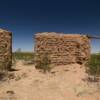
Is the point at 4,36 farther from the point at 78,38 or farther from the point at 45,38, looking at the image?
the point at 78,38

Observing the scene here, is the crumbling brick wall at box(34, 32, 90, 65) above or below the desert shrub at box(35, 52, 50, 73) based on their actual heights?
above

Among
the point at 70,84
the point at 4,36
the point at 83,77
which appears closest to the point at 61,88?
the point at 70,84

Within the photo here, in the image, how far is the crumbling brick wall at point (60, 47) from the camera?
12930 mm

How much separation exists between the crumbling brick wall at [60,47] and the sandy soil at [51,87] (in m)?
0.96

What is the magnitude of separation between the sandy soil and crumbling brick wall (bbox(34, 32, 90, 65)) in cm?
96

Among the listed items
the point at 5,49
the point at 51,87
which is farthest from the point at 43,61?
the point at 51,87

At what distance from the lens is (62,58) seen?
1302cm

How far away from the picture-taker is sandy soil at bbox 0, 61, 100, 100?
313 inches

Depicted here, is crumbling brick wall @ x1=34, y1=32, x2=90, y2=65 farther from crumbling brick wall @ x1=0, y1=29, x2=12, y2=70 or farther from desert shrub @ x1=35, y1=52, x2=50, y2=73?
crumbling brick wall @ x1=0, y1=29, x2=12, y2=70

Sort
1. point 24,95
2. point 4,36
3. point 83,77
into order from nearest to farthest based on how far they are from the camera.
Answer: point 24,95 < point 83,77 < point 4,36

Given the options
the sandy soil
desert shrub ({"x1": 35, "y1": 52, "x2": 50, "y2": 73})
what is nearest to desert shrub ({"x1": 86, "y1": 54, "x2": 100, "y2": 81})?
the sandy soil

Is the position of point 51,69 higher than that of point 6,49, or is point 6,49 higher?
point 6,49

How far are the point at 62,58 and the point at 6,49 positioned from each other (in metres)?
3.15

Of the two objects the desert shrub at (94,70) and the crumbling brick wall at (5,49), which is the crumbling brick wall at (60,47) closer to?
the desert shrub at (94,70)
